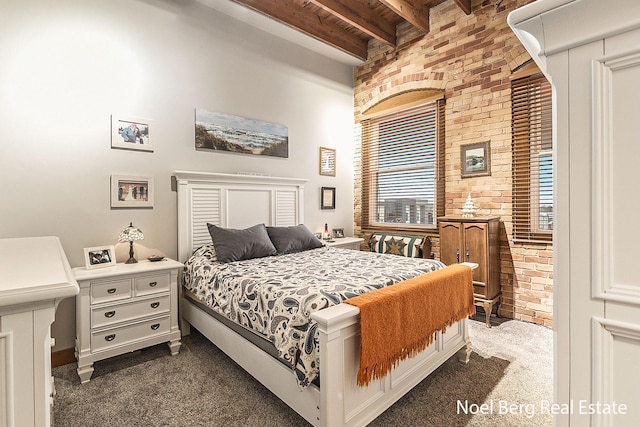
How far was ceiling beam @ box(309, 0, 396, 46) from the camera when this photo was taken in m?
3.68

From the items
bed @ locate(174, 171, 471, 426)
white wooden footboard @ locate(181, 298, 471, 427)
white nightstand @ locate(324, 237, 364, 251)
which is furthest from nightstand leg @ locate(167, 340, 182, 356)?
white nightstand @ locate(324, 237, 364, 251)

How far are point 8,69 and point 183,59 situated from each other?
4.63 ft

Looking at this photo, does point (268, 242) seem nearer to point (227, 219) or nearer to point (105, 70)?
point (227, 219)

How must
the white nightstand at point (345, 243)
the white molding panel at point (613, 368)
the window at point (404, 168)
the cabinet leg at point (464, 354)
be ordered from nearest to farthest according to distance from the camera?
the white molding panel at point (613, 368), the cabinet leg at point (464, 354), the window at point (404, 168), the white nightstand at point (345, 243)

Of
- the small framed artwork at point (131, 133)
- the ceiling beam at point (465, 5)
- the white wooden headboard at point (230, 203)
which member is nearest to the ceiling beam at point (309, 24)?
the ceiling beam at point (465, 5)

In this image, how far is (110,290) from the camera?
95.3 inches

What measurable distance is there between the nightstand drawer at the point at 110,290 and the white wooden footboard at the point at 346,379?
5.81 ft

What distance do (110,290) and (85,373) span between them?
0.59 metres

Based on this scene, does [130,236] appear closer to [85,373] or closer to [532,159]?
[85,373]

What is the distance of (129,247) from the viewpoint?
298cm

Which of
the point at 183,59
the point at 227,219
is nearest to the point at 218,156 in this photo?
the point at 227,219

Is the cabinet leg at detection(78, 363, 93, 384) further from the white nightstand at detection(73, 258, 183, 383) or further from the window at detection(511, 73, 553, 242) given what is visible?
Answer: the window at detection(511, 73, 553, 242)

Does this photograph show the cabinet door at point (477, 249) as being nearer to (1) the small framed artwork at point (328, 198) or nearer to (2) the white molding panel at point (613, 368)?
(1) the small framed artwork at point (328, 198)

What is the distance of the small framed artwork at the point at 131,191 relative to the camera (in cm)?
289
